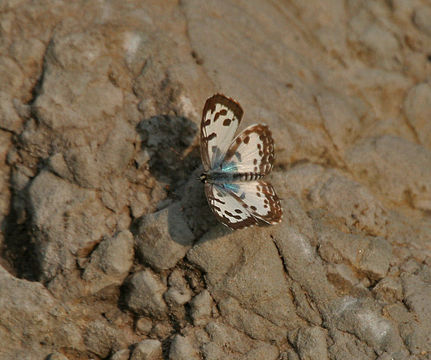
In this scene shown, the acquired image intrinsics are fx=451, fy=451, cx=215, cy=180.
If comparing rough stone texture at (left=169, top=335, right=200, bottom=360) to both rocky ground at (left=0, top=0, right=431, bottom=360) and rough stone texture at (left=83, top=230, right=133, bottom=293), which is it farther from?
rough stone texture at (left=83, top=230, right=133, bottom=293)

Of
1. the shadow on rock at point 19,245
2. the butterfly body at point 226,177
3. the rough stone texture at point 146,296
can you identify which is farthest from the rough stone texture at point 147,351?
the butterfly body at point 226,177

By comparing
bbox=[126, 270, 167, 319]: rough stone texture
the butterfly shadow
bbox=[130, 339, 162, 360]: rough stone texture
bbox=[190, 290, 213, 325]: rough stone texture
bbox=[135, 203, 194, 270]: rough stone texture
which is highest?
the butterfly shadow

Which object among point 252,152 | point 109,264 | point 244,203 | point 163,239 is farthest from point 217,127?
point 109,264

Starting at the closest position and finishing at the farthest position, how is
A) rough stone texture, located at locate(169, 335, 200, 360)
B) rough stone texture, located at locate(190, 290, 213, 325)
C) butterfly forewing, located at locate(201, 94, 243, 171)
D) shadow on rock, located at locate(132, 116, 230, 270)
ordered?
rough stone texture, located at locate(169, 335, 200, 360)
rough stone texture, located at locate(190, 290, 213, 325)
shadow on rock, located at locate(132, 116, 230, 270)
butterfly forewing, located at locate(201, 94, 243, 171)

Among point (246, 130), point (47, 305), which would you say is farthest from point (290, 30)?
point (47, 305)

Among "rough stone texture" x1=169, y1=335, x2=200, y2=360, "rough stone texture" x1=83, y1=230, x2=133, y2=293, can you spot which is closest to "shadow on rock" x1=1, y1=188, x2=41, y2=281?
"rough stone texture" x1=83, y1=230, x2=133, y2=293

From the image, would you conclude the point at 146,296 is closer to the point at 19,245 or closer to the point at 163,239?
the point at 163,239

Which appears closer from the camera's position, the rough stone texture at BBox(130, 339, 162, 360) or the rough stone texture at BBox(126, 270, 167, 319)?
the rough stone texture at BBox(130, 339, 162, 360)
